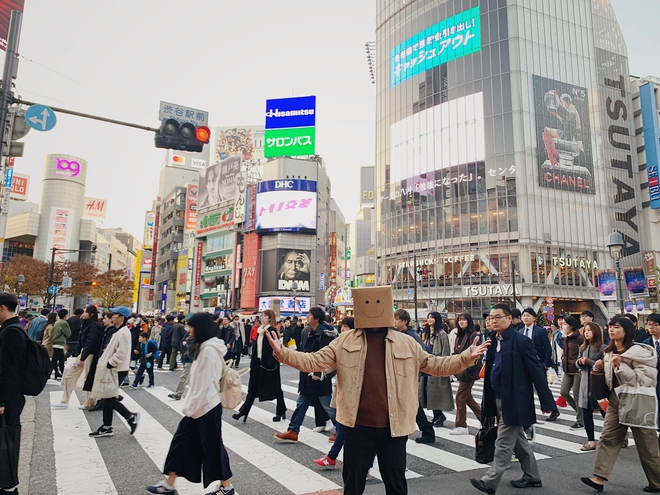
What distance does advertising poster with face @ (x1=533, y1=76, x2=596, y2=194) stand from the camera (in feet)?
160

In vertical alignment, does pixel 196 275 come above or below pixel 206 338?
above

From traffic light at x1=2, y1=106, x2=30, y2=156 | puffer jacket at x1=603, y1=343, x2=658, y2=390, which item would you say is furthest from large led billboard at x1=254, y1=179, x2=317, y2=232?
puffer jacket at x1=603, y1=343, x2=658, y2=390

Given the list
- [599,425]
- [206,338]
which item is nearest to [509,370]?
[206,338]

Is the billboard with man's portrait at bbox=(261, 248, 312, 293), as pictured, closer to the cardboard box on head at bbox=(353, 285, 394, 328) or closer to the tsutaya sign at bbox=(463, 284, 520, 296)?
the tsutaya sign at bbox=(463, 284, 520, 296)

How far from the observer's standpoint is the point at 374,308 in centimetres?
351

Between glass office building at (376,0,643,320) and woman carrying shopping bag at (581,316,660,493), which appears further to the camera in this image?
glass office building at (376,0,643,320)

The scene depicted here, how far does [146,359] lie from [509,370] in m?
10.0

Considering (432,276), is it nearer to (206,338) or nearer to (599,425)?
(599,425)

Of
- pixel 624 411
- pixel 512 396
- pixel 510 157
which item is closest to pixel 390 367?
pixel 512 396

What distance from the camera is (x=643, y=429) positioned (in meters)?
4.70

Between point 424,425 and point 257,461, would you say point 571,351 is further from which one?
point 257,461

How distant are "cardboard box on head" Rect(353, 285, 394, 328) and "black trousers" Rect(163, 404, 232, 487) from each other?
193 centimetres

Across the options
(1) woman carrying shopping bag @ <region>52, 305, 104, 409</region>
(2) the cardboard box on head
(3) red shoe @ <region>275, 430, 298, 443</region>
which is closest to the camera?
(2) the cardboard box on head

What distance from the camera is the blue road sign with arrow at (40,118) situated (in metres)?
7.46
